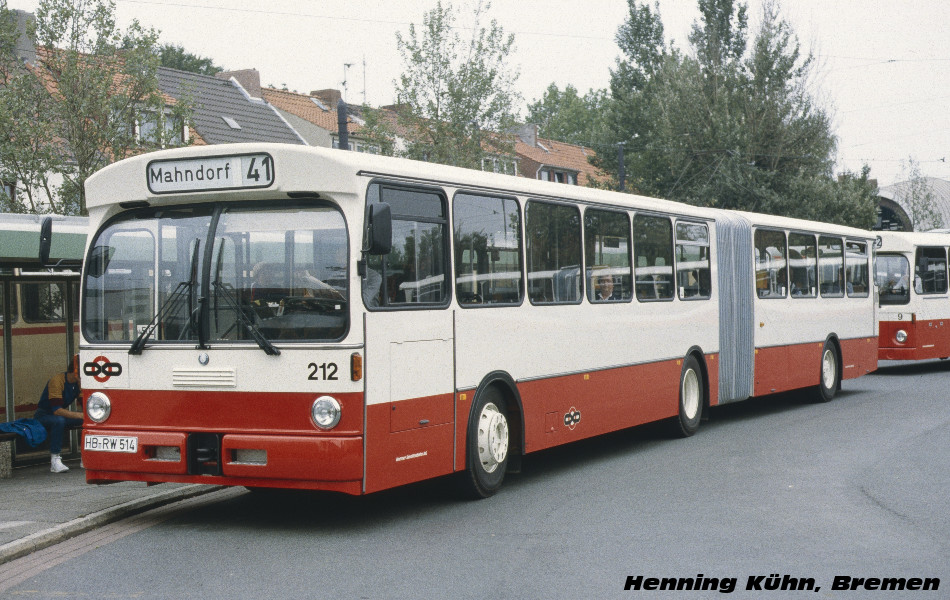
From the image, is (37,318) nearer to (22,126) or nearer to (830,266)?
(22,126)

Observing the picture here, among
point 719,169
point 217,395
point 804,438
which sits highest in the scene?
point 719,169

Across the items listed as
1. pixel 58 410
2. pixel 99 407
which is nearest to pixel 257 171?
pixel 99 407

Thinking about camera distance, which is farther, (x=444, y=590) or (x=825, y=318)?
(x=825, y=318)

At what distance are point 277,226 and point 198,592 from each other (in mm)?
2710

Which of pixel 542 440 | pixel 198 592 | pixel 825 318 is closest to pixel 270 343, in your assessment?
pixel 198 592

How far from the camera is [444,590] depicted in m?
6.41

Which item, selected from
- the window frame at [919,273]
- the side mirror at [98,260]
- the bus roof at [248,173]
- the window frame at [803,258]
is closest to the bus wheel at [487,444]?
the bus roof at [248,173]

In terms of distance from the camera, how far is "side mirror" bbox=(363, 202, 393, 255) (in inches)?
313

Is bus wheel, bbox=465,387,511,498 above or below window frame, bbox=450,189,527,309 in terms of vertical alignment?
below

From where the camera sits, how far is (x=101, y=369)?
28.5 ft

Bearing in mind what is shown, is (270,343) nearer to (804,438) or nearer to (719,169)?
(804,438)

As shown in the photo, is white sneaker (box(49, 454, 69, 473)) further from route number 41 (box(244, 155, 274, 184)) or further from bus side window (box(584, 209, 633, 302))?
bus side window (box(584, 209, 633, 302))

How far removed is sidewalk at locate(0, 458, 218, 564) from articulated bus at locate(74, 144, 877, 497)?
48 centimetres

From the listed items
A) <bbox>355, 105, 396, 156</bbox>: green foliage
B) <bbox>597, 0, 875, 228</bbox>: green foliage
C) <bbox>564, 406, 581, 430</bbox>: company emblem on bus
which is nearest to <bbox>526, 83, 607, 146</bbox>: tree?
<bbox>597, 0, 875, 228</bbox>: green foliage
